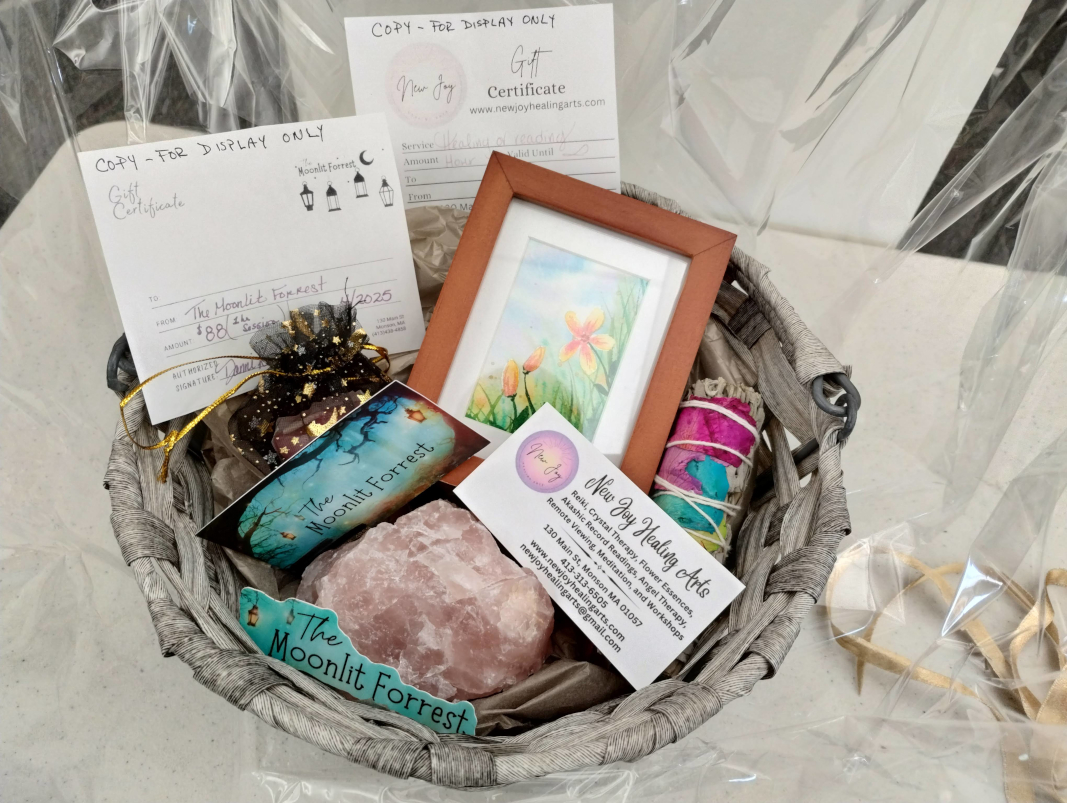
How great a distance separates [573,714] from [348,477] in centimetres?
27

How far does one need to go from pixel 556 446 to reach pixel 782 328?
25 centimetres

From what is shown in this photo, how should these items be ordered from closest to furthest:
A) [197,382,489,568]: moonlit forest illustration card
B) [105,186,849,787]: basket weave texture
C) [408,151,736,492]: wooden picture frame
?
[105,186,849,787]: basket weave texture, [197,382,489,568]: moonlit forest illustration card, [408,151,736,492]: wooden picture frame

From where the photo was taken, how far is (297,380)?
0.73 metres

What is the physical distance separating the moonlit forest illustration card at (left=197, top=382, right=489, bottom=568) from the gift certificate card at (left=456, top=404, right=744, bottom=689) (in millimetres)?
45

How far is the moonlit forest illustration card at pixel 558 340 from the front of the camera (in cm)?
78

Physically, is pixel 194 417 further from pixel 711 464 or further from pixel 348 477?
pixel 711 464

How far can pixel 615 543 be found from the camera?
0.67m

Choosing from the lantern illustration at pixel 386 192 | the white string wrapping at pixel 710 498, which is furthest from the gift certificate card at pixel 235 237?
the white string wrapping at pixel 710 498

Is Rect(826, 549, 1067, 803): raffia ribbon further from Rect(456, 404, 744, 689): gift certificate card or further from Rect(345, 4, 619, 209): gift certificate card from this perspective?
Rect(345, 4, 619, 209): gift certificate card

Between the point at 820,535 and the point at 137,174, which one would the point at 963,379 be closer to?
the point at 820,535

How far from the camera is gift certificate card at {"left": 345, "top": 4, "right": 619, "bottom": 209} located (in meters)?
0.81

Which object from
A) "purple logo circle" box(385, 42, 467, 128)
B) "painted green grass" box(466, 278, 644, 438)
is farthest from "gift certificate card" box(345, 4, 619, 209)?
"painted green grass" box(466, 278, 644, 438)

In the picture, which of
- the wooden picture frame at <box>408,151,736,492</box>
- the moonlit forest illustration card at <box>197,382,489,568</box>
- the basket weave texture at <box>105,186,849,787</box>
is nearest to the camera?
the basket weave texture at <box>105,186,849,787</box>

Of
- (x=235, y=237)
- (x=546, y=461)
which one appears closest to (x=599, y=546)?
(x=546, y=461)
